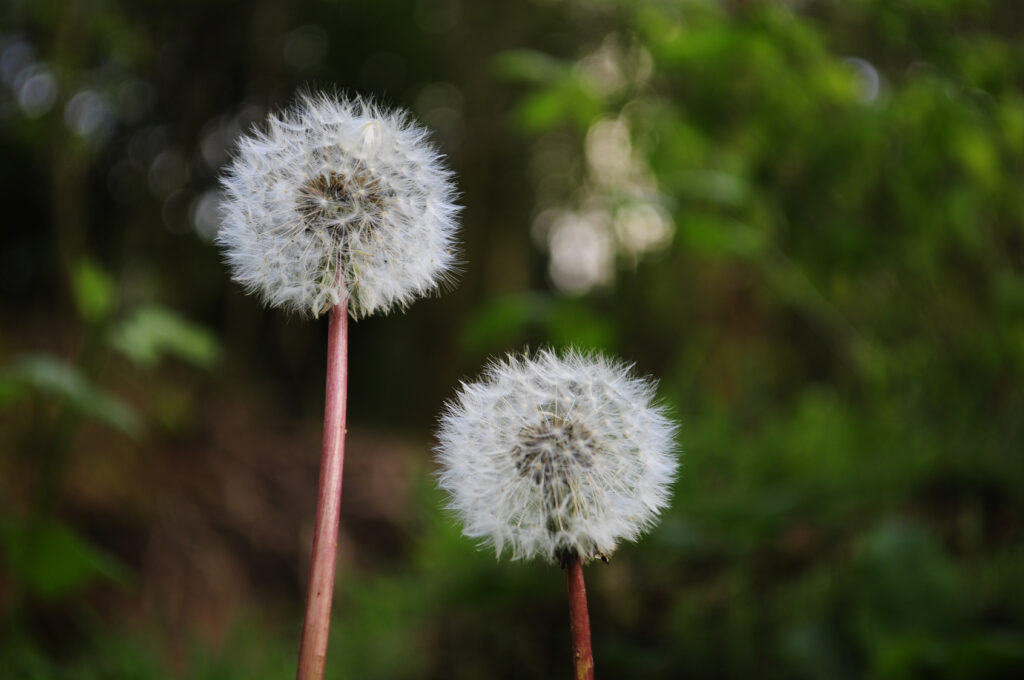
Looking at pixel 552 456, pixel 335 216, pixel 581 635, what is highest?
pixel 335 216

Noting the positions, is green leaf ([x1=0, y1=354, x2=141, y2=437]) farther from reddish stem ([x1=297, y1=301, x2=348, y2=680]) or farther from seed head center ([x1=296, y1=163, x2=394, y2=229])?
reddish stem ([x1=297, y1=301, x2=348, y2=680])

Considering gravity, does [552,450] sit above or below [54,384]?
below

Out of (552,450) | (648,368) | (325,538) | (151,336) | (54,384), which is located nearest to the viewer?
(325,538)

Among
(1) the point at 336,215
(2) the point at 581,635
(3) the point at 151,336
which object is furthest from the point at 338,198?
(3) the point at 151,336

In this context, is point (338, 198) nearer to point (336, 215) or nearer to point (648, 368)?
point (336, 215)

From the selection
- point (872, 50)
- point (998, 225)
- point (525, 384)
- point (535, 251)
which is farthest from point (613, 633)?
point (535, 251)

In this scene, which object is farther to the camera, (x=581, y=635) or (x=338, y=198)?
(x=338, y=198)

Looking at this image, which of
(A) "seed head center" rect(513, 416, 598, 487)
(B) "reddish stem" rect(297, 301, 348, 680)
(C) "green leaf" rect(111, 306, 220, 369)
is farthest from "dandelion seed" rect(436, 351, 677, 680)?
(C) "green leaf" rect(111, 306, 220, 369)
